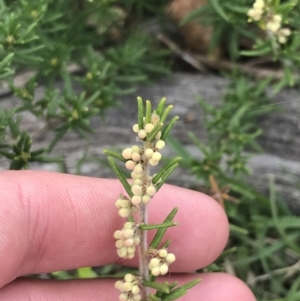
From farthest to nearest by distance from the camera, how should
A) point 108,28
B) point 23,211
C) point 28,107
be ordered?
1. point 108,28
2. point 28,107
3. point 23,211

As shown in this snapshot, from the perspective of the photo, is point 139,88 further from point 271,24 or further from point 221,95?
point 271,24

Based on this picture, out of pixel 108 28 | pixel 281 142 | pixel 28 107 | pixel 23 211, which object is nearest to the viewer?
pixel 23 211

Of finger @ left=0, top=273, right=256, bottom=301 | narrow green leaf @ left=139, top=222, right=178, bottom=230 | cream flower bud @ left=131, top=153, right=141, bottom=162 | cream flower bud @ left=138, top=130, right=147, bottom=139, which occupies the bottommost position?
finger @ left=0, top=273, right=256, bottom=301

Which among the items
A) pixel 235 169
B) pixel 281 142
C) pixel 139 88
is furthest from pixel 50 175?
pixel 281 142

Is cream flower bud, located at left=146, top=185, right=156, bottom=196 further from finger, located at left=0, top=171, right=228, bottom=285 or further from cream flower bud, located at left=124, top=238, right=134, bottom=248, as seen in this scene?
finger, located at left=0, top=171, right=228, bottom=285

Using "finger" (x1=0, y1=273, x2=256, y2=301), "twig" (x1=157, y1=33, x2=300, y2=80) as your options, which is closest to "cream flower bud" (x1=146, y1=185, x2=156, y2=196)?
"finger" (x1=0, y1=273, x2=256, y2=301)

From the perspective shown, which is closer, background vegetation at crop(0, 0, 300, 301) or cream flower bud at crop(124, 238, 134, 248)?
cream flower bud at crop(124, 238, 134, 248)

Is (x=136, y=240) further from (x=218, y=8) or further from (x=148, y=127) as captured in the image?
(x=218, y=8)

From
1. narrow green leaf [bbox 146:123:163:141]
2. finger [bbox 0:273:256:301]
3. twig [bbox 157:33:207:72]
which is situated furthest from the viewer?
twig [bbox 157:33:207:72]
